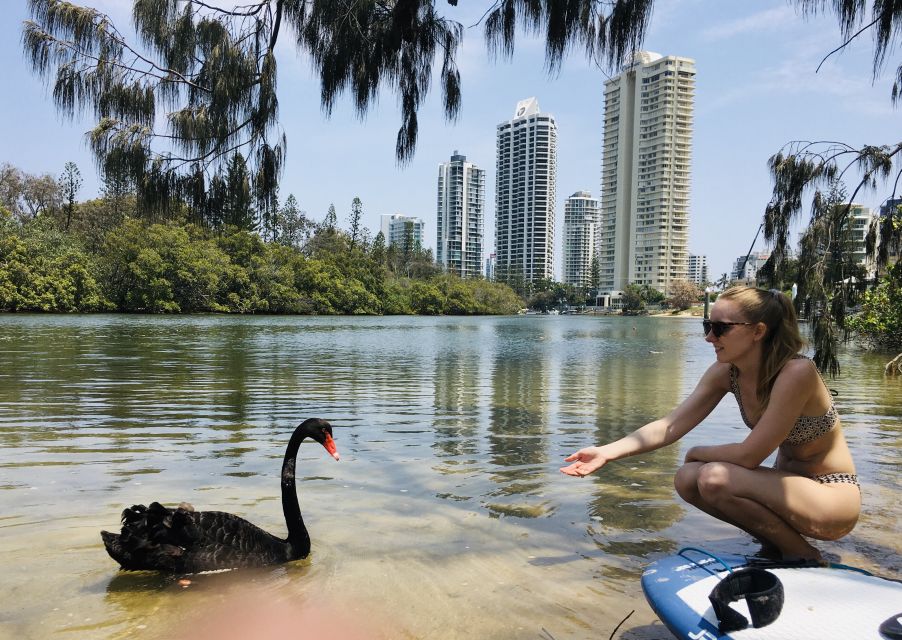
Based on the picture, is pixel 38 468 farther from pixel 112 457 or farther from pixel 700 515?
pixel 700 515

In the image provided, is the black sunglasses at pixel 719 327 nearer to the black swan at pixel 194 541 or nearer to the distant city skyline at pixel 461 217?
the black swan at pixel 194 541

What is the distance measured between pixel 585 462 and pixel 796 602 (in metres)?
0.98

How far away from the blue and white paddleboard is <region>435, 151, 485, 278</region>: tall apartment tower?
142215mm

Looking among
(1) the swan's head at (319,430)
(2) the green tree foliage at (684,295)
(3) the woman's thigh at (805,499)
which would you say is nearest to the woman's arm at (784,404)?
(3) the woman's thigh at (805,499)

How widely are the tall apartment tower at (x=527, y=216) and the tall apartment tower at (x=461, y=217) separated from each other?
18.5ft

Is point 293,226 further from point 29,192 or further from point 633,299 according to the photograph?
point 633,299

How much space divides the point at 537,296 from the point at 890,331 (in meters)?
117

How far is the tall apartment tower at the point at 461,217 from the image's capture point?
5782 inches

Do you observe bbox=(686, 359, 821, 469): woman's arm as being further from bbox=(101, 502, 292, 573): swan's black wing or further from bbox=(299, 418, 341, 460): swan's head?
bbox=(101, 502, 292, 573): swan's black wing

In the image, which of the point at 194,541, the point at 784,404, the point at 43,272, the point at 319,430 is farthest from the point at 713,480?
the point at 43,272

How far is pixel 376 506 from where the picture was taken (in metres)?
4.18

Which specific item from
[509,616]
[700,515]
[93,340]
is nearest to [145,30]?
[509,616]

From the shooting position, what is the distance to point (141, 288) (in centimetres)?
5125

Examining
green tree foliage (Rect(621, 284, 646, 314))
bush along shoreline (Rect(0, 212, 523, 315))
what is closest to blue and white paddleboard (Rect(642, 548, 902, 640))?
bush along shoreline (Rect(0, 212, 523, 315))
